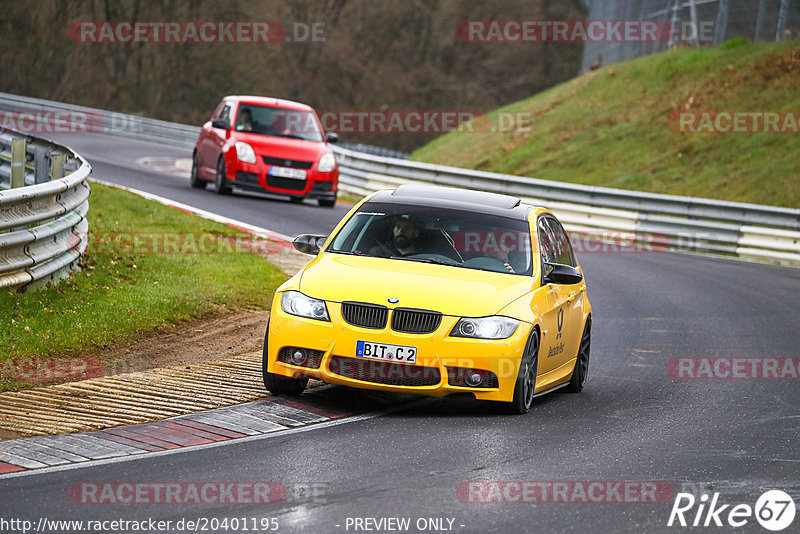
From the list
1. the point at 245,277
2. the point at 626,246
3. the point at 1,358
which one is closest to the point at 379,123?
the point at 626,246

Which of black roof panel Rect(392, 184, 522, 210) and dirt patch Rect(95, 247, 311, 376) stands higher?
black roof panel Rect(392, 184, 522, 210)

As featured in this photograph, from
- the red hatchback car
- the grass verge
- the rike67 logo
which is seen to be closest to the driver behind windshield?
the grass verge

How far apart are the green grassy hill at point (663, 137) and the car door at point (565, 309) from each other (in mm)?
18350

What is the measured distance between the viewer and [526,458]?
24.6 feet

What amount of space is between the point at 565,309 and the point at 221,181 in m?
14.5

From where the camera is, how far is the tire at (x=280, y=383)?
882cm

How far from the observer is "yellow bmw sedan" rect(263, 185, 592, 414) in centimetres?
848

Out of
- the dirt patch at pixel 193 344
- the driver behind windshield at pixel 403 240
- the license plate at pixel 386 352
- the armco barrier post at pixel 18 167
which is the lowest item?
the dirt patch at pixel 193 344

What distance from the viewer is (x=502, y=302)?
8773 mm

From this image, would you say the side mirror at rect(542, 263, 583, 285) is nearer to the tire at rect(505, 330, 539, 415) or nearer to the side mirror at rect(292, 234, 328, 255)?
the tire at rect(505, 330, 539, 415)

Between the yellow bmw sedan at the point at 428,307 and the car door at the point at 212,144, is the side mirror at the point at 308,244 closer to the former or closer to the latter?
the yellow bmw sedan at the point at 428,307

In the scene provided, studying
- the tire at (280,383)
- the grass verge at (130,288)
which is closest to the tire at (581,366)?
the tire at (280,383)

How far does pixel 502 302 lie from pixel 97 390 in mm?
2903

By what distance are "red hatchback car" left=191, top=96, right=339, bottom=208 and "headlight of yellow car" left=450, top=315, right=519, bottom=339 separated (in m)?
14.8
